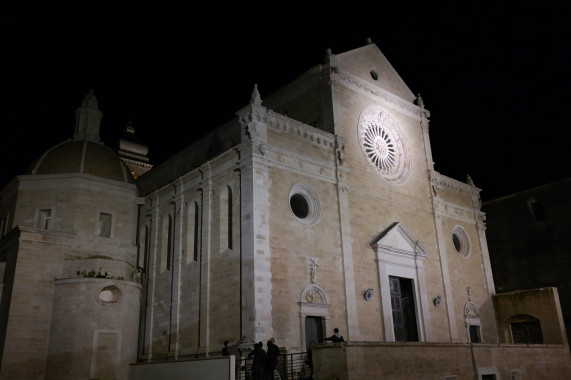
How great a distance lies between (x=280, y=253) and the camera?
20266mm

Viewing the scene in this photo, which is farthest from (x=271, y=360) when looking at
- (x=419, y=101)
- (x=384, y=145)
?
(x=419, y=101)

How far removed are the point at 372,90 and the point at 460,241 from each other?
10583 mm

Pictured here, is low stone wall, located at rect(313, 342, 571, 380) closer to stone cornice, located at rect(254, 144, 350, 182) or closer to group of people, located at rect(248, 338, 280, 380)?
group of people, located at rect(248, 338, 280, 380)

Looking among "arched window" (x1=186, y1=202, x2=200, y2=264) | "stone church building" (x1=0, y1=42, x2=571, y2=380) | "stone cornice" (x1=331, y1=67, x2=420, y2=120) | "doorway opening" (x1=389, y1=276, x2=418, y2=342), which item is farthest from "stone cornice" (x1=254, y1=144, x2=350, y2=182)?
"doorway opening" (x1=389, y1=276, x2=418, y2=342)

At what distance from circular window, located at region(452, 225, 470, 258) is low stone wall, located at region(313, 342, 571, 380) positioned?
25.9 feet

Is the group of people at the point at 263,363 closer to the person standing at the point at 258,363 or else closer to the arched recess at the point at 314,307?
the person standing at the point at 258,363

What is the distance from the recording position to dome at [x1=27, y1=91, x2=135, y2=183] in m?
28.6

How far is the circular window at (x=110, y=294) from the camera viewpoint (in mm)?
24000

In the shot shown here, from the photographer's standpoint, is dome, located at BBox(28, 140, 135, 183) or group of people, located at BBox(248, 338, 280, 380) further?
dome, located at BBox(28, 140, 135, 183)

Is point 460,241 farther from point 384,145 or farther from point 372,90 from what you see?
point 372,90

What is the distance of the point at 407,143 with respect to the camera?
29.0 meters

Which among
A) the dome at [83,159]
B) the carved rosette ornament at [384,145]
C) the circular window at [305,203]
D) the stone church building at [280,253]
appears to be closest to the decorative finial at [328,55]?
the stone church building at [280,253]

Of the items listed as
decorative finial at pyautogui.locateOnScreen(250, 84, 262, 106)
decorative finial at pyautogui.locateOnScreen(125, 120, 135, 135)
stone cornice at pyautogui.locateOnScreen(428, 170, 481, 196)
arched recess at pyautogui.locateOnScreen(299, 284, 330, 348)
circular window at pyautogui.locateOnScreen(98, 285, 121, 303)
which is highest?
decorative finial at pyautogui.locateOnScreen(125, 120, 135, 135)

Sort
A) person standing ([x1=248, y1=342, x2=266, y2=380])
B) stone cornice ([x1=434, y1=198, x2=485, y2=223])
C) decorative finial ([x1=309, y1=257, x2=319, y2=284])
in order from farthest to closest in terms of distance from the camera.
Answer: stone cornice ([x1=434, y1=198, x2=485, y2=223]), decorative finial ([x1=309, y1=257, x2=319, y2=284]), person standing ([x1=248, y1=342, x2=266, y2=380])
